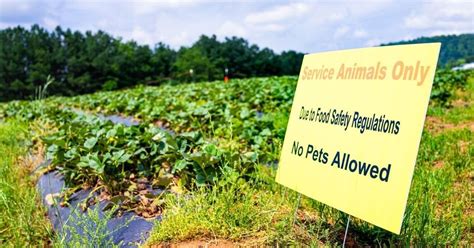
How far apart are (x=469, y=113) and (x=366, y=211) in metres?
6.27

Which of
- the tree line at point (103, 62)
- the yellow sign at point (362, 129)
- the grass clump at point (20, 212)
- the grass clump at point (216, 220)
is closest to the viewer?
the yellow sign at point (362, 129)

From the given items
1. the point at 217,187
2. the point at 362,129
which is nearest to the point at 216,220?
the point at 217,187

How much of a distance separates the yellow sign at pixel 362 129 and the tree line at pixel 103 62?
4395 cm

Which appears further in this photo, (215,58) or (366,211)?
(215,58)

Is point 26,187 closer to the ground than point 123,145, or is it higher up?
closer to the ground

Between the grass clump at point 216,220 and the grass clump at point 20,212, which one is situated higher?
the grass clump at point 216,220

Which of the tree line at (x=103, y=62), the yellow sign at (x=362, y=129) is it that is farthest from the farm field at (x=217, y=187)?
the tree line at (x=103, y=62)

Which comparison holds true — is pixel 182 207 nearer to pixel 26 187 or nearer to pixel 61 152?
pixel 61 152

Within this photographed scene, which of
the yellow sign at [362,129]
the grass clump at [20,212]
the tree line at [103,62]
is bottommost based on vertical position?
the grass clump at [20,212]

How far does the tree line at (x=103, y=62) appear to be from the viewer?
160 ft

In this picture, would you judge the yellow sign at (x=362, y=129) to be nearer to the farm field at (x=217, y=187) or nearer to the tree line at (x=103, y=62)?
the farm field at (x=217, y=187)

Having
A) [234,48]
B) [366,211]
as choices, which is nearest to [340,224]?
[366,211]

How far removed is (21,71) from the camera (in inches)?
1961

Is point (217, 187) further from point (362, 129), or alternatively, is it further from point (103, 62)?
point (103, 62)
